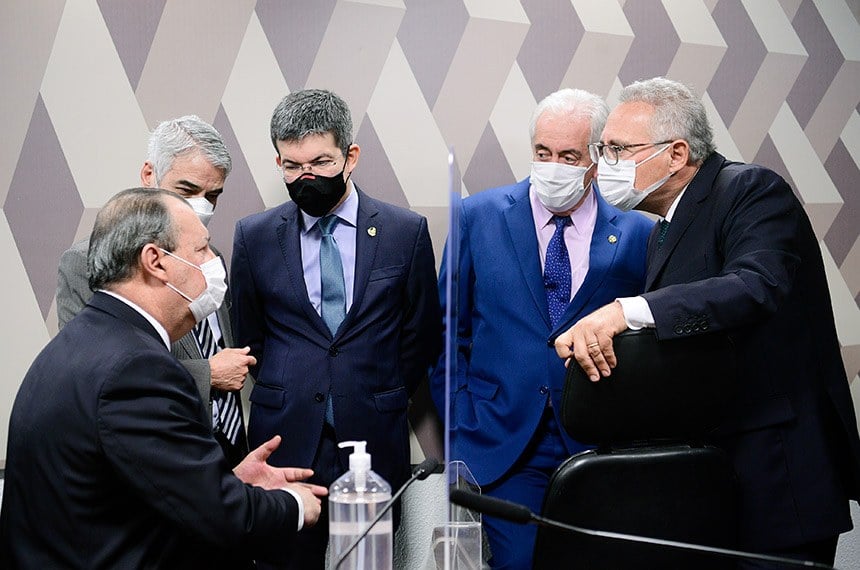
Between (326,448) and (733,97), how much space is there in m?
1.77

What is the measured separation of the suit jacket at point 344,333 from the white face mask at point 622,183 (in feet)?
1.90

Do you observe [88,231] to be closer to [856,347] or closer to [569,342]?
[569,342]

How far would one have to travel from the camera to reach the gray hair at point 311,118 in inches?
91.6

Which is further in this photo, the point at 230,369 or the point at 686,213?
the point at 230,369

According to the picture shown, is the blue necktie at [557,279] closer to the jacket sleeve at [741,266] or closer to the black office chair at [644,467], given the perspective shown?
the jacket sleeve at [741,266]

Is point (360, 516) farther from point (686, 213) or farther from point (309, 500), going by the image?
point (686, 213)

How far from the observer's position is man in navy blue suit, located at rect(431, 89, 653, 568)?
2320mm

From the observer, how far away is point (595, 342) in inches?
63.4

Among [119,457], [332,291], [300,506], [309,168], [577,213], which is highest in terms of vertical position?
[309,168]

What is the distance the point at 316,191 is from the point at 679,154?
925 millimetres

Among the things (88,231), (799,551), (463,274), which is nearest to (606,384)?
(799,551)

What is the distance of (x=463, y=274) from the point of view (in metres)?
2.51

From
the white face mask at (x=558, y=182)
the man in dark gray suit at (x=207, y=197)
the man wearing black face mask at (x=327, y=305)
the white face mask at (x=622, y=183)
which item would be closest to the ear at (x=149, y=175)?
the man in dark gray suit at (x=207, y=197)

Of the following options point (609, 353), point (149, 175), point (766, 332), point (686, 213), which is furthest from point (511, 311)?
point (149, 175)
